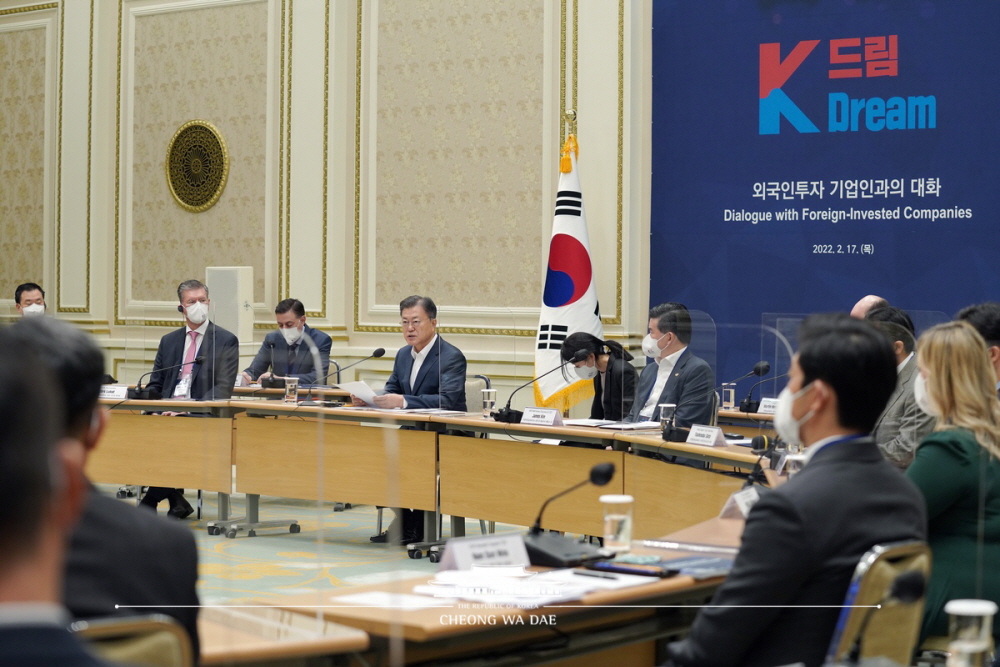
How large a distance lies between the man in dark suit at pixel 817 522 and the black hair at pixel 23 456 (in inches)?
56.7

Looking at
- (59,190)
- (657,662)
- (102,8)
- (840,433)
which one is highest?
(102,8)

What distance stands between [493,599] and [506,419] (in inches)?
138

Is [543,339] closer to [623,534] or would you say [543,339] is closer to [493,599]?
[623,534]

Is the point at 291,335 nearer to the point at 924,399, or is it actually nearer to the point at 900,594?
the point at 924,399

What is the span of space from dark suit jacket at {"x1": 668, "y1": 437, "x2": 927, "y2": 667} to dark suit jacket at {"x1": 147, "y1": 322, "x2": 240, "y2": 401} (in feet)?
16.3

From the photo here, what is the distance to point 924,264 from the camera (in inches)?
276

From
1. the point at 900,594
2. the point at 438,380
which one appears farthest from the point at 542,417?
the point at 900,594

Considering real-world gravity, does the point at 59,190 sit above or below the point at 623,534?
above

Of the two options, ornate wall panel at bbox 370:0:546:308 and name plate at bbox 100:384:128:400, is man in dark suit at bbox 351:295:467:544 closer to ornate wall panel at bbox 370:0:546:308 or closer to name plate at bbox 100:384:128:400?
name plate at bbox 100:384:128:400

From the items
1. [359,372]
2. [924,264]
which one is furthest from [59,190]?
[924,264]

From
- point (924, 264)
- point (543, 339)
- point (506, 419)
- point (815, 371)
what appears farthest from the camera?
point (543, 339)

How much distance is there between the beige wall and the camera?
816cm

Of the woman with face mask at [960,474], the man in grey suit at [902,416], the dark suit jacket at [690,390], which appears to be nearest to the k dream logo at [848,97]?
the dark suit jacket at [690,390]

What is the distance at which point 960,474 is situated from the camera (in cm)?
261
